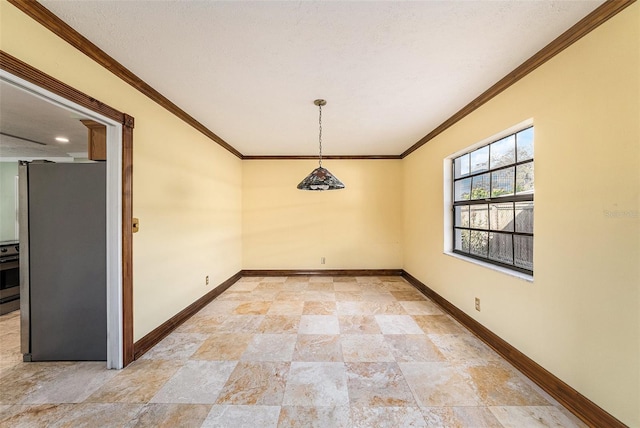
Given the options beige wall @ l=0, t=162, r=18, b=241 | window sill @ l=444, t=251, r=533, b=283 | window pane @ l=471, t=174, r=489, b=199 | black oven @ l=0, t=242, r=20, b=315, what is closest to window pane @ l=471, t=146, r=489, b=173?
window pane @ l=471, t=174, r=489, b=199

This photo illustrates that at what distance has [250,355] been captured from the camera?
90.4 inches

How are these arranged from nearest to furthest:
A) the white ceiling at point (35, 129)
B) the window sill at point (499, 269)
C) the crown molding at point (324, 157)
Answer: the window sill at point (499, 269) → the white ceiling at point (35, 129) → the crown molding at point (324, 157)

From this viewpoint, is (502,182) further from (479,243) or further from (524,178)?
(479,243)

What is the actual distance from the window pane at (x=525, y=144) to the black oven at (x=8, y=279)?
643 centimetres

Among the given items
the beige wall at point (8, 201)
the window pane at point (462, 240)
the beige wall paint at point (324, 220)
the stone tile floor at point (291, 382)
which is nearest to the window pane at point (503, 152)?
the window pane at point (462, 240)

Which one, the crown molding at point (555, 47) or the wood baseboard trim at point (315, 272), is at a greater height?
the crown molding at point (555, 47)

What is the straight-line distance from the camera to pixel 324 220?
5211mm

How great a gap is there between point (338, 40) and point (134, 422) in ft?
9.52

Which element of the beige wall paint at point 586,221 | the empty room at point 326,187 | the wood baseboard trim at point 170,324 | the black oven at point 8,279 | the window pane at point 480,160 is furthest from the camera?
the black oven at point 8,279

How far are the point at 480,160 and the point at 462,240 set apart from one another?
1.10 metres

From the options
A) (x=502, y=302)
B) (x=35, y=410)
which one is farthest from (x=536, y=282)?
(x=35, y=410)

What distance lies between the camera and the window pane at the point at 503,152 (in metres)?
2.36

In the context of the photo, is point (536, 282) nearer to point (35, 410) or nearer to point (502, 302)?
point (502, 302)

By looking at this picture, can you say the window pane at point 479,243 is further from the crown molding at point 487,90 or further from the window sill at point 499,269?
the crown molding at point 487,90
